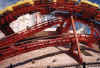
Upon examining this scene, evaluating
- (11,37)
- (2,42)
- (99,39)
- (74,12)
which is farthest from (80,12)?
(2,42)

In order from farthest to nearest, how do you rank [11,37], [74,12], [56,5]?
[74,12], [56,5], [11,37]

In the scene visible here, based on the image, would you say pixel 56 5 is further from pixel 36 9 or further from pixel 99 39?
pixel 99 39

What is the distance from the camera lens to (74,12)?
491 inches

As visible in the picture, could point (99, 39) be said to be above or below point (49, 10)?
below

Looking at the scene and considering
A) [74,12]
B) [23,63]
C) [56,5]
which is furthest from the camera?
[74,12]

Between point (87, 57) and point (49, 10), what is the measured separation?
229 inches

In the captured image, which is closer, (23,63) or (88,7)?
(23,63)

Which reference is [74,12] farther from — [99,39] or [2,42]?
[2,42]

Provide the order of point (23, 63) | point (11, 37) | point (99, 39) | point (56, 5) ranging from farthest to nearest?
point (99, 39)
point (56, 5)
point (11, 37)
point (23, 63)

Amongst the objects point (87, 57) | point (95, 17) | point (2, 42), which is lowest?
point (87, 57)

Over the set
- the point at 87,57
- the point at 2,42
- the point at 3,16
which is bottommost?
the point at 87,57

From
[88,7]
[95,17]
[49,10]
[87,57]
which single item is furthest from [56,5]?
[87,57]

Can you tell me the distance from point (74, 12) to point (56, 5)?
2135mm

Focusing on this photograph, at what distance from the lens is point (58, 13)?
1419 centimetres
